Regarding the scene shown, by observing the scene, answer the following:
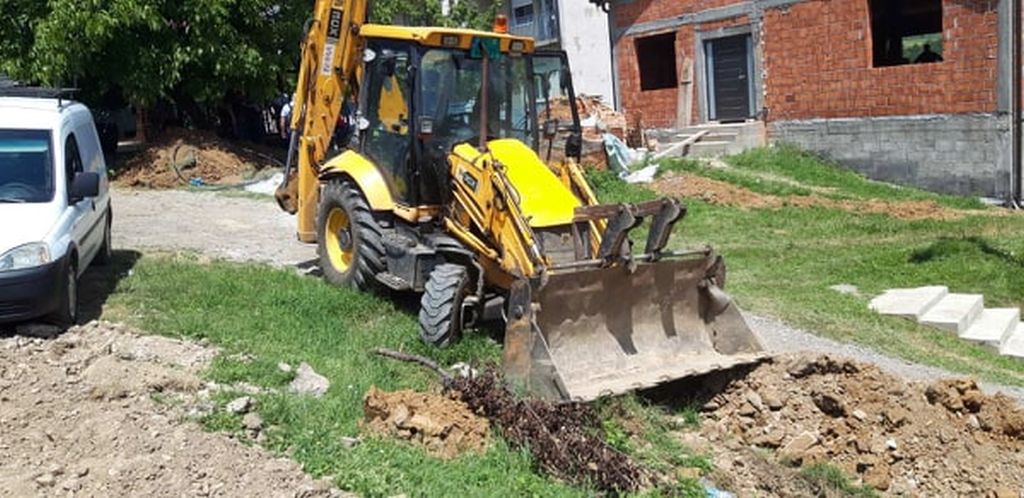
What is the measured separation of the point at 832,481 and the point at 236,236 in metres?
9.46

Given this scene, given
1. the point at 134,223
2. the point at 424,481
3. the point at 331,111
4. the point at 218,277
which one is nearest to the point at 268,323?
the point at 218,277

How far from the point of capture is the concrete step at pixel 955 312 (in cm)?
1130

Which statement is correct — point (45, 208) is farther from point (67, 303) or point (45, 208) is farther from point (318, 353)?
point (318, 353)

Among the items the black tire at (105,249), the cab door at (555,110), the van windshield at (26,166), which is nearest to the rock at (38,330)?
the van windshield at (26,166)

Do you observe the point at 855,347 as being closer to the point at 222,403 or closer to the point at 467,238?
the point at 467,238

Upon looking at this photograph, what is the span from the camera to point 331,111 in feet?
35.7

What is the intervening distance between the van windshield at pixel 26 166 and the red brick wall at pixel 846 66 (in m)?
16.0

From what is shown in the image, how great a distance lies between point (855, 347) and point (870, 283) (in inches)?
122

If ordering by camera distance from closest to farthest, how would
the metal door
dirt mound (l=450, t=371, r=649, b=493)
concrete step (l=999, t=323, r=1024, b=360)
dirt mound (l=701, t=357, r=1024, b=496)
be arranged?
dirt mound (l=450, t=371, r=649, b=493) → dirt mound (l=701, t=357, r=1024, b=496) → concrete step (l=999, t=323, r=1024, b=360) → the metal door

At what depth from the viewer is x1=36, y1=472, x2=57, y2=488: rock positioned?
5.52 m

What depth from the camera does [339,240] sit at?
34.7ft

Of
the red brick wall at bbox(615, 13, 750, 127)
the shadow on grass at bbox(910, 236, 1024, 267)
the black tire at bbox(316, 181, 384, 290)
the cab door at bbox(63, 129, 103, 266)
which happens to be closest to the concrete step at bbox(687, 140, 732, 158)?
the red brick wall at bbox(615, 13, 750, 127)

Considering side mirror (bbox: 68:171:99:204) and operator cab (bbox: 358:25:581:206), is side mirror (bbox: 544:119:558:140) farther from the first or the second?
side mirror (bbox: 68:171:99:204)

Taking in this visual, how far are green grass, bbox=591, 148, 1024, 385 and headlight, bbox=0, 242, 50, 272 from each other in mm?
7176
